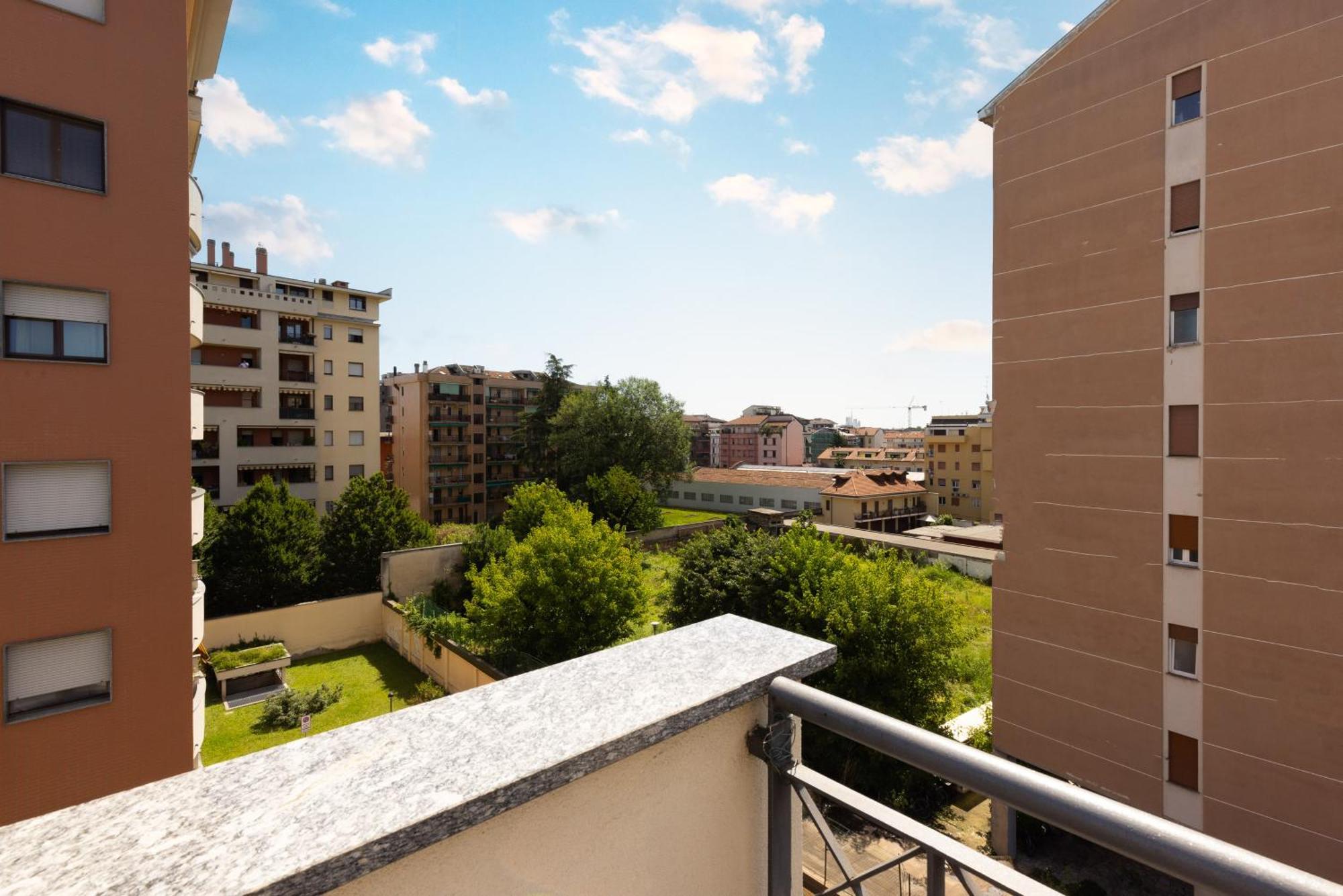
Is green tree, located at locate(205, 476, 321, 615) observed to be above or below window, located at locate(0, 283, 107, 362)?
below

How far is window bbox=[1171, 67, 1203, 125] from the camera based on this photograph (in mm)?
10297

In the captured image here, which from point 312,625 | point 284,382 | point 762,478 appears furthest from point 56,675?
point 762,478

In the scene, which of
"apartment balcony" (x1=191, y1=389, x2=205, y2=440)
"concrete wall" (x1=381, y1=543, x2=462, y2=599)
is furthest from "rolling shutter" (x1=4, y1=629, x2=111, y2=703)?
"concrete wall" (x1=381, y1=543, x2=462, y2=599)

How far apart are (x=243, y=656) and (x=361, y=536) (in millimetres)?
6227

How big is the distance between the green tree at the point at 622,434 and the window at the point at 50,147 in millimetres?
32747

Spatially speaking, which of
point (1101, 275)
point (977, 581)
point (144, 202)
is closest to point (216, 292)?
point (144, 202)

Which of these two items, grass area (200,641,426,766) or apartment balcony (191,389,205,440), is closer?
apartment balcony (191,389,205,440)

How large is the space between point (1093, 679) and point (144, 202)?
16.6 metres

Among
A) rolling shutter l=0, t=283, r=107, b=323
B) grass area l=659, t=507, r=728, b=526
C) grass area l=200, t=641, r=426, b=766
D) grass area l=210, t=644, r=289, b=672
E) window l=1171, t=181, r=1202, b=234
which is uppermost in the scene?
window l=1171, t=181, r=1202, b=234

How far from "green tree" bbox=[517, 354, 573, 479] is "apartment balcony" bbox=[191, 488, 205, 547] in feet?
113

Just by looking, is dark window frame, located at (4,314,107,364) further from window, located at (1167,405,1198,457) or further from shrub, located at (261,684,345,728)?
window, located at (1167,405,1198,457)

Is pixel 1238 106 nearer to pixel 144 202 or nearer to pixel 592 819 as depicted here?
pixel 592 819

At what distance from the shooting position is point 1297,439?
366 inches

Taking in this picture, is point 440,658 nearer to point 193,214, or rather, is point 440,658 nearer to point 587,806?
point 193,214
